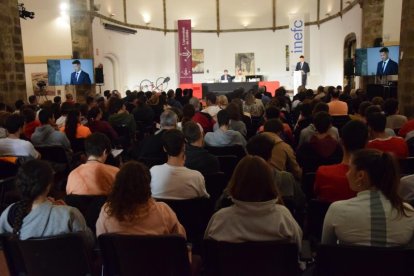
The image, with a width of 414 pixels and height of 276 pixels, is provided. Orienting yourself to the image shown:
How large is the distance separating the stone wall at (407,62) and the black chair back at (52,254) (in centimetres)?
747

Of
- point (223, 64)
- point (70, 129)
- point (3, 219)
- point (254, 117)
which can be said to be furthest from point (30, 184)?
point (223, 64)

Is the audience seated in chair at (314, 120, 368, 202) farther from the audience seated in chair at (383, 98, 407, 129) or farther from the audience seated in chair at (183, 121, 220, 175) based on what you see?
the audience seated in chair at (383, 98, 407, 129)

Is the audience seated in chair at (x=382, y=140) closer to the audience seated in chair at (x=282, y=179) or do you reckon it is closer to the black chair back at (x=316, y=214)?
the audience seated in chair at (x=282, y=179)

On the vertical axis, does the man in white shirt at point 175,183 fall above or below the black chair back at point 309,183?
above

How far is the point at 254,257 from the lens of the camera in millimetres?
1956

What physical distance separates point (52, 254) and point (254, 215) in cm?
102

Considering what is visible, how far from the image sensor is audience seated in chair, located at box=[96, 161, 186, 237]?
236cm

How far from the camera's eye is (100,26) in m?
15.7

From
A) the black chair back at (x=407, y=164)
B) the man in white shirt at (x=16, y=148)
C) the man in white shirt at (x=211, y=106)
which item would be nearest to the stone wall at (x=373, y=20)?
the man in white shirt at (x=211, y=106)

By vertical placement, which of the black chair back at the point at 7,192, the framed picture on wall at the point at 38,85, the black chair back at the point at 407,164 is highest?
the framed picture on wall at the point at 38,85

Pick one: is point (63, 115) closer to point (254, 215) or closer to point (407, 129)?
point (407, 129)

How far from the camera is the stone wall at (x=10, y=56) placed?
891 centimetres

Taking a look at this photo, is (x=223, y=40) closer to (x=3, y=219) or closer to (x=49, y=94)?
(x=49, y=94)

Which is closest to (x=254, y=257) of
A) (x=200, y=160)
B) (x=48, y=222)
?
(x=48, y=222)
